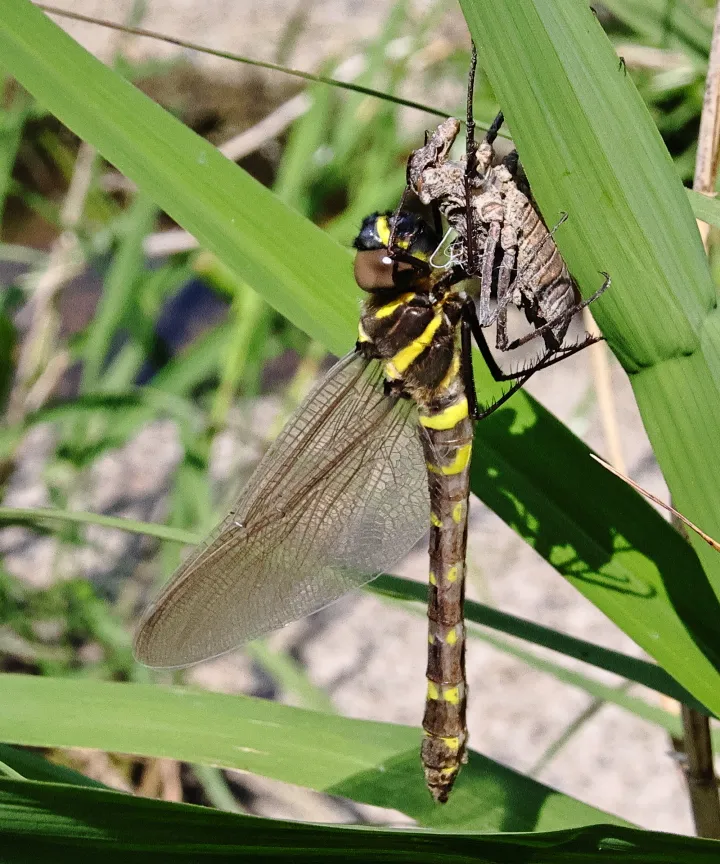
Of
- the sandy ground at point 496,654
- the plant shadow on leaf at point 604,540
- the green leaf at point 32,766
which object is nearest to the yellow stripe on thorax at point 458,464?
the plant shadow on leaf at point 604,540

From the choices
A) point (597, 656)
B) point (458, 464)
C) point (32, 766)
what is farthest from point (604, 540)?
point (32, 766)

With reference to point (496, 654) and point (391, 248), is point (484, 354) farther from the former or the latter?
point (496, 654)

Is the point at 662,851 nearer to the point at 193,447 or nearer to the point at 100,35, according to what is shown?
→ the point at 193,447

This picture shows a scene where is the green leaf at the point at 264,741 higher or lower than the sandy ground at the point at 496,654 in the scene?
lower

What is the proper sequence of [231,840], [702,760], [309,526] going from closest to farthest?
[231,840] < [702,760] < [309,526]

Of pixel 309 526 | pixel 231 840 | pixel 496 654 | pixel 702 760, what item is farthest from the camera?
pixel 496 654

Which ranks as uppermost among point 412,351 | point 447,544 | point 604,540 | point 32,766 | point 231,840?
point 412,351

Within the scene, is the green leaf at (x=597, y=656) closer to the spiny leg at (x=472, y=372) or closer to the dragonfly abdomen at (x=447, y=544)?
the dragonfly abdomen at (x=447, y=544)
